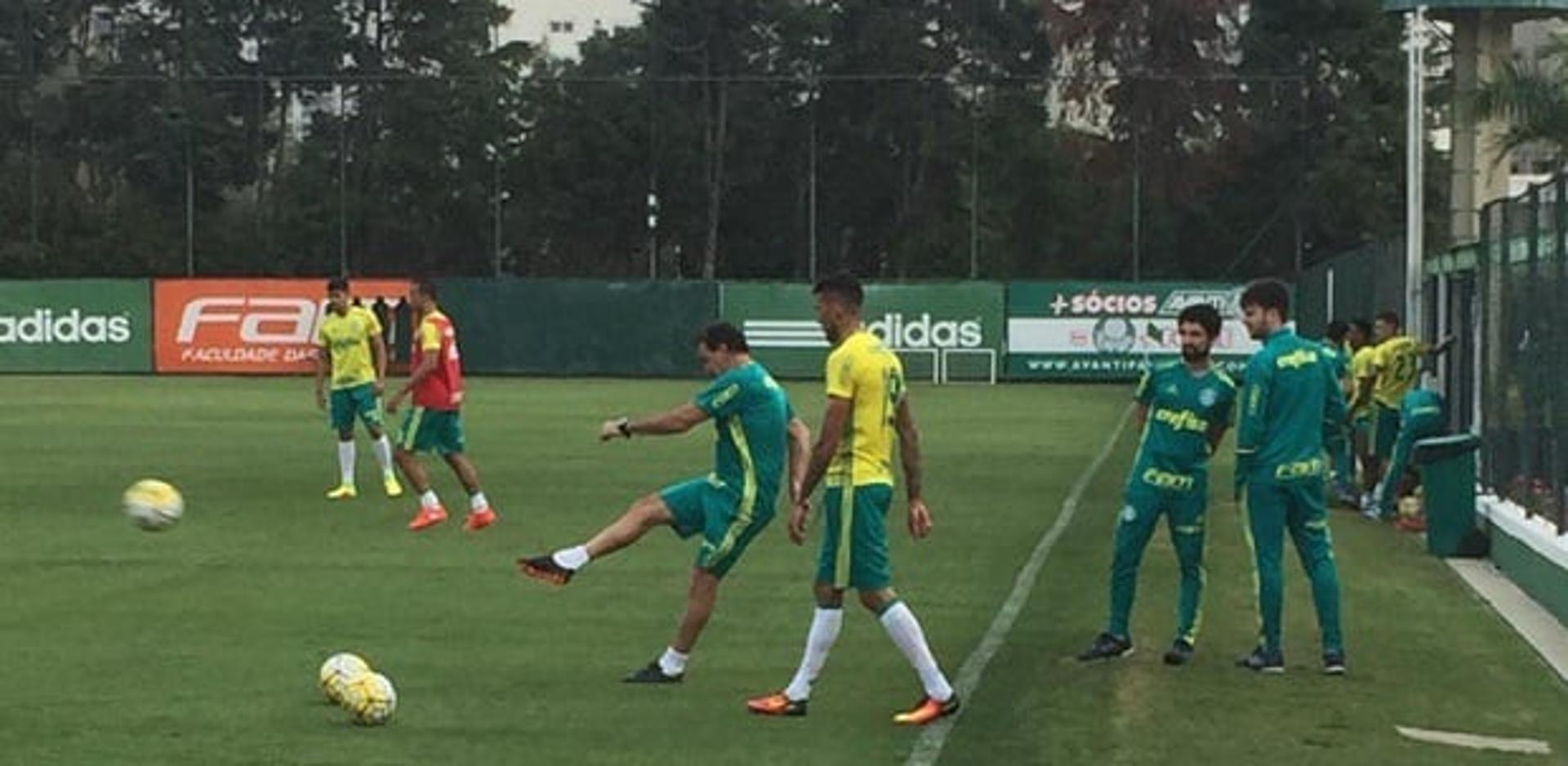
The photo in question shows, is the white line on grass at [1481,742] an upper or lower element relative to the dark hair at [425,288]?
lower

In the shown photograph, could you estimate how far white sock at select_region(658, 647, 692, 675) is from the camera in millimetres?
11250

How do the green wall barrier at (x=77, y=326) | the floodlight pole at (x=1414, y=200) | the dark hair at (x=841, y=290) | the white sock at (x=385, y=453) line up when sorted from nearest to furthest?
the dark hair at (x=841, y=290) < the white sock at (x=385, y=453) < the floodlight pole at (x=1414, y=200) < the green wall barrier at (x=77, y=326)

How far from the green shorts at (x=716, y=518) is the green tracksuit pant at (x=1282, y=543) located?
94.5 inches

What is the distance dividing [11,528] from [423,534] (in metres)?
3.14

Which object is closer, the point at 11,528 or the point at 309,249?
the point at 11,528

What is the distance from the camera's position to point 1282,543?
39.1 ft

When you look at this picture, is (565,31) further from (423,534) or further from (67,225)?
(423,534)

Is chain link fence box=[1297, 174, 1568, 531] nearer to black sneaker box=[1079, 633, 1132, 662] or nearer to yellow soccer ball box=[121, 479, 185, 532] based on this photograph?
black sneaker box=[1079, 633, 1132, 662]

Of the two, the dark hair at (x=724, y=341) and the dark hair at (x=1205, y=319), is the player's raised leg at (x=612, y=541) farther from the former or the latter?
the dark hair at (x=1205, y=319)

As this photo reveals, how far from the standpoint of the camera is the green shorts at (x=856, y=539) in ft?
33.2

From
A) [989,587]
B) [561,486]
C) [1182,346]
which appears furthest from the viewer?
[561,486]

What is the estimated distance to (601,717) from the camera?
1038cm

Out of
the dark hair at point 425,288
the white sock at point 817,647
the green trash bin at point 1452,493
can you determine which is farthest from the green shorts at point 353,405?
the white sock at point 817,647

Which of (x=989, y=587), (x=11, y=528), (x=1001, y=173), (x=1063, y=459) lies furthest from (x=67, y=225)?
(x=989, y=587)
